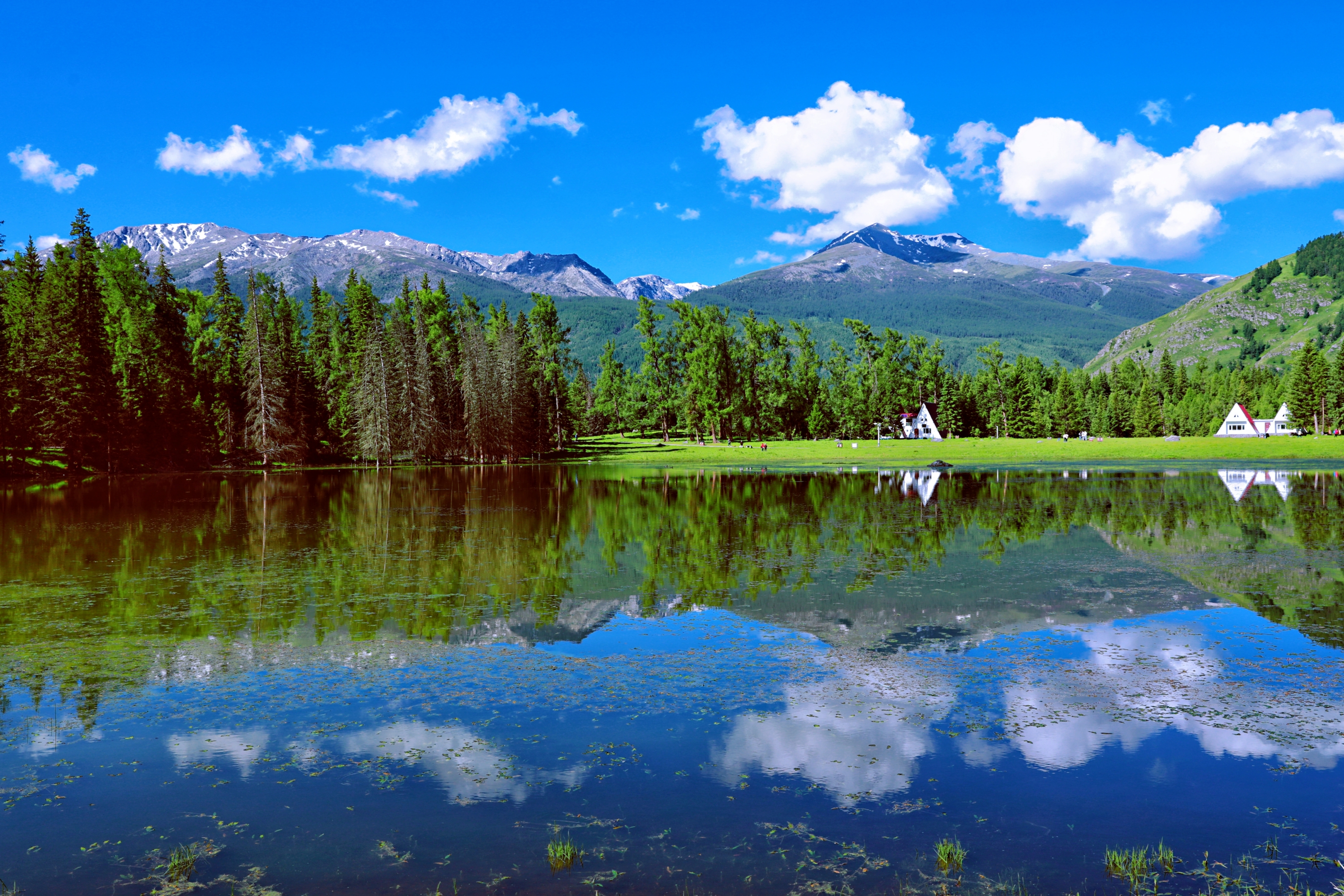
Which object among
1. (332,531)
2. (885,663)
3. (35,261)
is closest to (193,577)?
(332,531)

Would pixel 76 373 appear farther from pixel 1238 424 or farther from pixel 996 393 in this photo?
pixel 1238 424

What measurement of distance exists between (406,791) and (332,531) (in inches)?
1092

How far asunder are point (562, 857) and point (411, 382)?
95.3m

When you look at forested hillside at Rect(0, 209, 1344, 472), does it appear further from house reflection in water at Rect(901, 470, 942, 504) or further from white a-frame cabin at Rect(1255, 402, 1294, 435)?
house reflection in water at Rect(901, 470, 942, 504)

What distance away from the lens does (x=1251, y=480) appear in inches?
2370

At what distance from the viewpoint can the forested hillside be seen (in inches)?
2958

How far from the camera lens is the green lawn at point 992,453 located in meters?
92.9

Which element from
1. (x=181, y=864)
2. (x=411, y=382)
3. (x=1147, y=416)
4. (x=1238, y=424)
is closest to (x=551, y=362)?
(x=411, y=382)

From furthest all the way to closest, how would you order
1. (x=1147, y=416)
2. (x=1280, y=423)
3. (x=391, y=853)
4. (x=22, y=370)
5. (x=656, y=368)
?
(x=1280, y=423) < (x=1147, y=416) < (x=656, y=368) < (x=22, y=370) < (x=391, y=853)

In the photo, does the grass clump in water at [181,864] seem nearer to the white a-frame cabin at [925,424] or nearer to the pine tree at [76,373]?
the pine tree at [76,373]

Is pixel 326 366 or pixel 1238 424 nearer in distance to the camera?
pixel 326 366

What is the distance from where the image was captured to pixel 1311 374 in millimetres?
138750

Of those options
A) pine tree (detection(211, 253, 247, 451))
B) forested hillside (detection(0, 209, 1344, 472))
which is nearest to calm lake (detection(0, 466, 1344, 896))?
forested hillside (detection(0, 209, 1344, 472))

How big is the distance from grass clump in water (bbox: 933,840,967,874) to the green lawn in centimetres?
8312
